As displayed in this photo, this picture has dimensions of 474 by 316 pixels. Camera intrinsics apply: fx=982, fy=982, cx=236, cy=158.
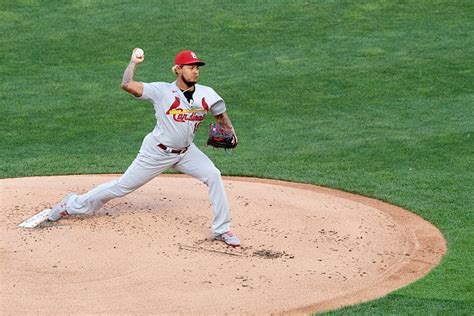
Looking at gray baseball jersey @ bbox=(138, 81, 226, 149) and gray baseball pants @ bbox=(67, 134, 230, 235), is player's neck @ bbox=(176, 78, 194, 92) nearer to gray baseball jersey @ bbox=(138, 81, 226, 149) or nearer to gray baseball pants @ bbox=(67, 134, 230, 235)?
gray baseball jersey @ bbox=(138, 81, 226, 149)

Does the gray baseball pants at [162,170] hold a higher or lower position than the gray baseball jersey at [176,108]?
lower

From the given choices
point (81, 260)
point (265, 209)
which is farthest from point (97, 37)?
point (81, 260)

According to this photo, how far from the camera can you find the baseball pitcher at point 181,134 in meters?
9.26

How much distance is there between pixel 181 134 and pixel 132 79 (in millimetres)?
740

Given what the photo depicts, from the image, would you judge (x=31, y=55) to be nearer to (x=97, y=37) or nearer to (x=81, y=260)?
(x=97, y=37)

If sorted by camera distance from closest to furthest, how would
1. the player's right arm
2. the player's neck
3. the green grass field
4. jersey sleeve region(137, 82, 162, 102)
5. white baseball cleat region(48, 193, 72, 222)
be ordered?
the player's right arm, jersey sleeve region(137, 82, 162, 102), the player's neck, white baseball cleat region(48, 193, 72, 222), the green grass field

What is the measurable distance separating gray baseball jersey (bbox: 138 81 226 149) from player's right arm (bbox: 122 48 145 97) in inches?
2.9

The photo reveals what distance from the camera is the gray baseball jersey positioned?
9266 millimetres

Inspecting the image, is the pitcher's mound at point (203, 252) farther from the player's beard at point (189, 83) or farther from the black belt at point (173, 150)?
the player's beard at point (189, 83)

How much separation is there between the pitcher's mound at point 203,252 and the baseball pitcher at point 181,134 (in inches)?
14.6

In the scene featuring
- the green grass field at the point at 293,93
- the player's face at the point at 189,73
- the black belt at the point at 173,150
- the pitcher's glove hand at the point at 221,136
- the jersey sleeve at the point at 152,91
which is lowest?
the green grass field at the point at 293,93

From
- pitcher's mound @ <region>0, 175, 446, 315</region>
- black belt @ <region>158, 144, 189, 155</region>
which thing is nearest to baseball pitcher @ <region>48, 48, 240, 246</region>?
black belt @ <region>158, 144, 189, 155</region>

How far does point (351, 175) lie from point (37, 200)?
3.84 meters

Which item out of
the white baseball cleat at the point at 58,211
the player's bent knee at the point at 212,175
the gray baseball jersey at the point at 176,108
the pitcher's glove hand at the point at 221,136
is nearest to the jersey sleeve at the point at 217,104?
the gray baseball jersey at the point at 176,108
